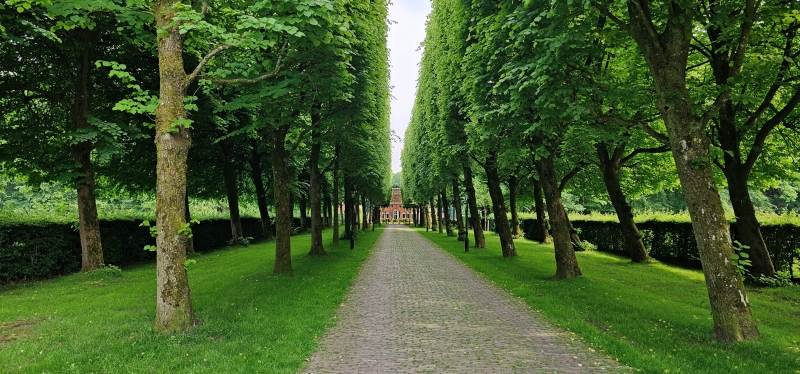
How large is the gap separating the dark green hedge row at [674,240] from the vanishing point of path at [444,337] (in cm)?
921

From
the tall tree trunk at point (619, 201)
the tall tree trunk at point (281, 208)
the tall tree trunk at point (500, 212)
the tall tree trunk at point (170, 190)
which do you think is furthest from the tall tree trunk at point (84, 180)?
the tall tree trunk at point (619, 201)

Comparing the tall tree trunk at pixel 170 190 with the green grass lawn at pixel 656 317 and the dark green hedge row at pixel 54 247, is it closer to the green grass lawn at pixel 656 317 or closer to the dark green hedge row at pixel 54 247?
the green grass lawn at pixel 656 317

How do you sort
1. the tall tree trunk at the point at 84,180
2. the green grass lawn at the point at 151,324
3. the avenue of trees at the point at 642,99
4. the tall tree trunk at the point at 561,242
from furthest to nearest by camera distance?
the tall tree trunk at the point at 84,180 < the tall tree trunk at the point at 561,242 < the avenue of trees at the point at 642,99 < the green grass lawn at the point at 151,324

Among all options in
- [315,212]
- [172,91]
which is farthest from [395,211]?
[172,91]

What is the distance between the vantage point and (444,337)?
649 centimetres

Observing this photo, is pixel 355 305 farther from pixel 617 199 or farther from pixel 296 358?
pixel 617 199

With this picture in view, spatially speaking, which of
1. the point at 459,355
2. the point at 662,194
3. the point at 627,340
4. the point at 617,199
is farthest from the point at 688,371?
the point at 662,194

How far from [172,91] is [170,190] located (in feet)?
5.01

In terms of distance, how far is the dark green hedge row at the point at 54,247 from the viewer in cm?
1199

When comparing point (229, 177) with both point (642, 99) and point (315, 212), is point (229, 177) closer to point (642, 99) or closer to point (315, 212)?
point (315, 212)

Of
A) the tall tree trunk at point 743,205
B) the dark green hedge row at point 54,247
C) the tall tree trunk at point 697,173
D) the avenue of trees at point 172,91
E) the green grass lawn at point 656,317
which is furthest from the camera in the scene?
the dark green hedge row at point 54,247

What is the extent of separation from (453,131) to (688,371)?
13864mm

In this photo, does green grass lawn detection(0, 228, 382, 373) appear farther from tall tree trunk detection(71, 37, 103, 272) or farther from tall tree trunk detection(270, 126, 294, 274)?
tall tree trunk detection(71, 37, 103, 272)

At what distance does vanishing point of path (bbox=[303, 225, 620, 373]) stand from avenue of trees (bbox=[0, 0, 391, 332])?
274cm
